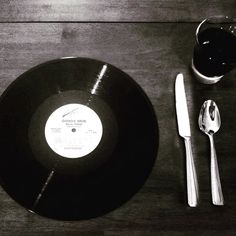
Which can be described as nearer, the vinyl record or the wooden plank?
the vinyl record

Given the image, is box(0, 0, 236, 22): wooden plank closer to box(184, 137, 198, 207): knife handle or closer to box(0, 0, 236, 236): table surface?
box(0, 0, 236, 236): table surface

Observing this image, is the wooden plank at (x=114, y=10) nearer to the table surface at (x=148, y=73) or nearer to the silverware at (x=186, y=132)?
the table surface at (x=148, y=73)

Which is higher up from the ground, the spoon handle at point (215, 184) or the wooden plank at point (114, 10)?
the wooden plank at point (114, 10)

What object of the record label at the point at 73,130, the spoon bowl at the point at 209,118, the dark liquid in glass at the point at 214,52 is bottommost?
the spoon bowl at the point at 209,118

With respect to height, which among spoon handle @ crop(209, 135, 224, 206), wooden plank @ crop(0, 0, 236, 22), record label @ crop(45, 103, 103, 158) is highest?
wooden plank @ crop(0, 0, 236, 22)

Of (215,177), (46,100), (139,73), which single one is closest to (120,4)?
(139,73)

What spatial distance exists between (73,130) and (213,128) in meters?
0.27

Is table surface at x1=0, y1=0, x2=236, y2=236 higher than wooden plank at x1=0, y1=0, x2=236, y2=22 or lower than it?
lower

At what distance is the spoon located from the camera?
0.56 m

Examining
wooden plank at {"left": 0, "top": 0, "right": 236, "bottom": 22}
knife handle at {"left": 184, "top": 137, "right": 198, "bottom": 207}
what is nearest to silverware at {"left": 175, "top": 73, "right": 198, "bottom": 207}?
knife handle at {"left": 184, "top": 137, "right": 198, "bottom": 207}

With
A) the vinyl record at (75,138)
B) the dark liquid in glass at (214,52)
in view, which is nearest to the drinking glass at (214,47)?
the dark liquid in glass at (214,52)

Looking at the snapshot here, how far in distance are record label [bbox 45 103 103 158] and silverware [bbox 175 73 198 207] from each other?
154mm

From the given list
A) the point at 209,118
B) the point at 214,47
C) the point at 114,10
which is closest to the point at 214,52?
the point at 214,47

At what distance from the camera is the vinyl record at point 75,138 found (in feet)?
1.75
